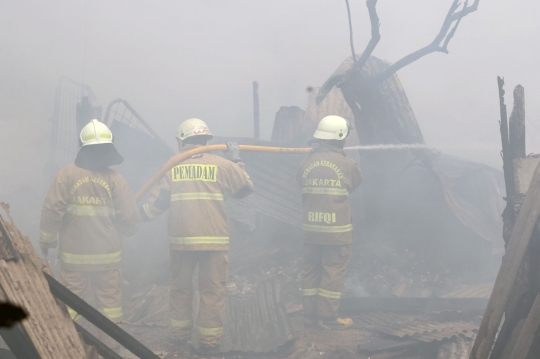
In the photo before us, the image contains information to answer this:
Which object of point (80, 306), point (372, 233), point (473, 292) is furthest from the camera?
point (372, 233)

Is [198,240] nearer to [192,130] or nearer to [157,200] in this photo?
[157,200]

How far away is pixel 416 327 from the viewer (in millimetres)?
4430

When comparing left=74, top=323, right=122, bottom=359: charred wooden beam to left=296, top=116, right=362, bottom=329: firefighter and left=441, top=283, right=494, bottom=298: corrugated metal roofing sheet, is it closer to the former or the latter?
left=296, top=116, right=362, bottom=329: firefighter

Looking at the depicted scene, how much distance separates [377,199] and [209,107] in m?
12.3

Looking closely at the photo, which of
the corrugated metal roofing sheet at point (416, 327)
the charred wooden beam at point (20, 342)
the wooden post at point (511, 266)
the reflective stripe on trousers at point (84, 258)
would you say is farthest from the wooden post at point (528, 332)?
the reflective stripe on trousers at point (84, 258)

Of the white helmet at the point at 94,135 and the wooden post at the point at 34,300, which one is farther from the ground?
the white helmet at the point at 94,135

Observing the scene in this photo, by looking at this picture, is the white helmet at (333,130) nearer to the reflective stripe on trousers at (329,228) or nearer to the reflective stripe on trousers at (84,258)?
the reflective stripe on trousers at (329,228)

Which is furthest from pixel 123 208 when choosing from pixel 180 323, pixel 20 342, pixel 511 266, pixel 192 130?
pixel 511 266

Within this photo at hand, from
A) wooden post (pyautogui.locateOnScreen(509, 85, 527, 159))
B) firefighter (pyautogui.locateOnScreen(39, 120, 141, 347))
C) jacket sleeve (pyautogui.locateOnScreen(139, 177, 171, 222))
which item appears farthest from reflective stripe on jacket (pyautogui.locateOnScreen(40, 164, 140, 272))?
wooden post (pyautogui.locateOnScreen(509, 85, 527, 159))

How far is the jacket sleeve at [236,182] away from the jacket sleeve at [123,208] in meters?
0.89

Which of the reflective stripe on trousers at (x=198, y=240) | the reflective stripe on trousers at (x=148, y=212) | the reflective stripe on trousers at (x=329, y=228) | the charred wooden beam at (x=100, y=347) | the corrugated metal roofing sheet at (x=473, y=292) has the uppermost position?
the reflective stripe on trousers at (x=148, y=212)

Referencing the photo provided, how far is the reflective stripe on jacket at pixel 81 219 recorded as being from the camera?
3.90 meters

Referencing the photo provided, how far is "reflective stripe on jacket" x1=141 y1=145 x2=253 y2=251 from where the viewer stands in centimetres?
422

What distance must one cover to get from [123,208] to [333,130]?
2321 millimetres
